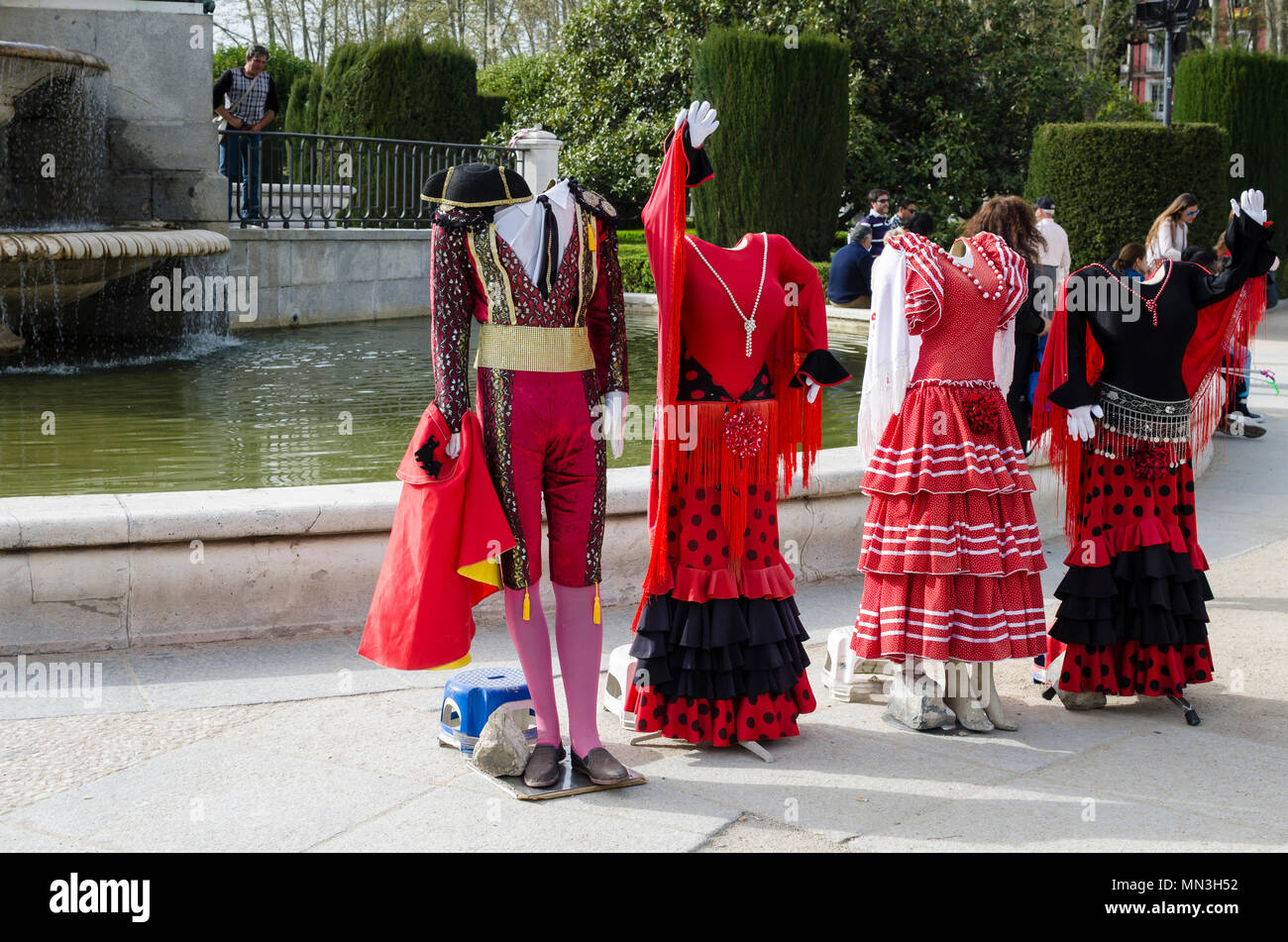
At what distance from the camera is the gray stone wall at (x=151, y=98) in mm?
11836

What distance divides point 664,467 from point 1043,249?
160cm

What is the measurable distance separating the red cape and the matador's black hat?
22.6 inches

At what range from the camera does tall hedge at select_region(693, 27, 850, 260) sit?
17344 millimetres

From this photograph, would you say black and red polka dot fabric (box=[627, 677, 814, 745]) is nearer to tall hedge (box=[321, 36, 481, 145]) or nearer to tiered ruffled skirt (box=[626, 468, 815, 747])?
tiered ruffled skirt (box=[626, 468, 815, 747])

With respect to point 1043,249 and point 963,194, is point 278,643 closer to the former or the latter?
point 1043,249

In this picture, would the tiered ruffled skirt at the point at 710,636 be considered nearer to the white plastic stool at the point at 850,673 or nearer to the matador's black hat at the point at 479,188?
the white plastic stool at the point at 850,673

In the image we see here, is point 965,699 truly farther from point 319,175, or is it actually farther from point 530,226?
Result: point 319,175

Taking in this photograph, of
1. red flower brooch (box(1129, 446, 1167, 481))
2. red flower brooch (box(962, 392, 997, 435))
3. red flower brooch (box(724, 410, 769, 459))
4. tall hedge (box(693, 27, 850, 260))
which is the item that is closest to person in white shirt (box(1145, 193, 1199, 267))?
red flower brooch (box(1129, 446, 1167, 481))

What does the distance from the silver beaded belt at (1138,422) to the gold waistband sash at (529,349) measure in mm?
1970

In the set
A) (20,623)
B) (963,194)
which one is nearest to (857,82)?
(963,194)

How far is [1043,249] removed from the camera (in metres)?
4.69

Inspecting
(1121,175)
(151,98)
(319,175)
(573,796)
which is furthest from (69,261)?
(1121,175)

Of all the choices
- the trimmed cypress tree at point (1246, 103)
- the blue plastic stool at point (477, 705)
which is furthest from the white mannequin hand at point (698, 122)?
the trimmed cypress tree at point (1246, 103)

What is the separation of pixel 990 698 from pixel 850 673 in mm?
498
